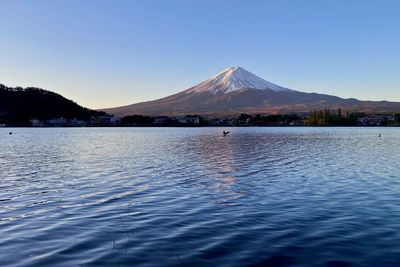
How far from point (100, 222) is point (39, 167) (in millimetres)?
20882

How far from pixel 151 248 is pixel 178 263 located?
155cm

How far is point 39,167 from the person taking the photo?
32.8 metres

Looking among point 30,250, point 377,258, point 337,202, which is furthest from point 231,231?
point 337,202

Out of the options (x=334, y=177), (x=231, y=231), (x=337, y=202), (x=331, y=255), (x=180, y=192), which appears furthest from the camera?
(x=334, y=177)

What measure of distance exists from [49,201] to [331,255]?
12741 mm

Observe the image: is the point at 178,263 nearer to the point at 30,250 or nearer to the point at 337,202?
the point at 30,250

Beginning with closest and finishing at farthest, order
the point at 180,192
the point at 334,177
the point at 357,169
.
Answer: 1. the point at 180,192
2. the point at 334,177
3. the point at 357,169

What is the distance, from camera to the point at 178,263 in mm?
9875

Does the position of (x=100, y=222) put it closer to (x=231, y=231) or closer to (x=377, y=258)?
(x=231, y=231)

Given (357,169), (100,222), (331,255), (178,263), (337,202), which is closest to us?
(178,263)

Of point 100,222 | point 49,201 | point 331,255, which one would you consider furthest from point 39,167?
point 331,255

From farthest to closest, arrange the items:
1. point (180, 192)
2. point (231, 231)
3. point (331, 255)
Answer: point (180, 192) → point (231, 231) → point (331, 255)

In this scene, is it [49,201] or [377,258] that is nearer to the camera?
[377,258]

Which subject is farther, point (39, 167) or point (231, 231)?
point (39, 167)
